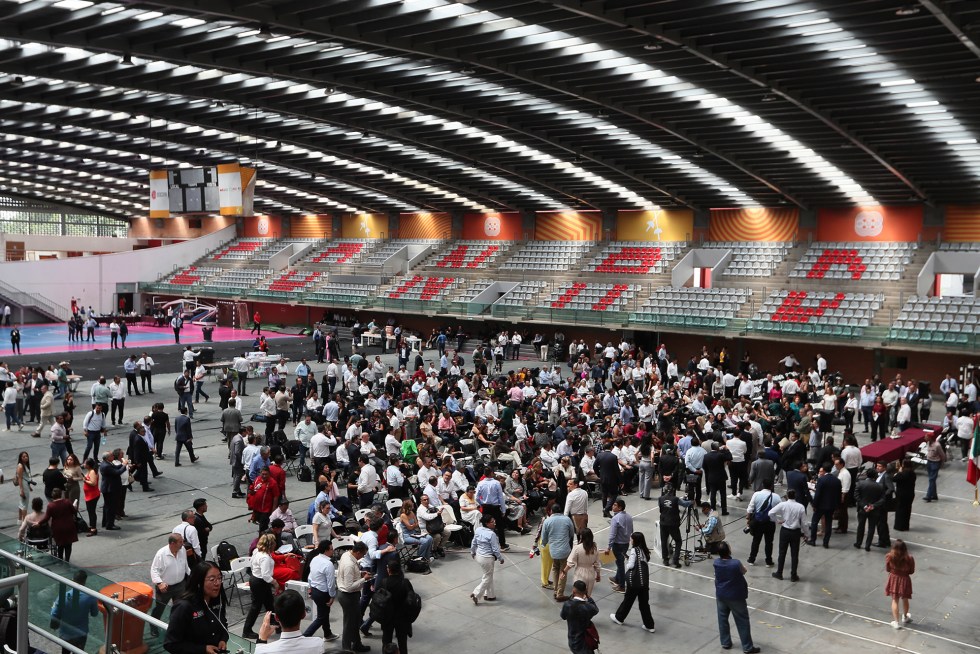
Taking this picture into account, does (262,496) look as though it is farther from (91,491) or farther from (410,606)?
(410,606)

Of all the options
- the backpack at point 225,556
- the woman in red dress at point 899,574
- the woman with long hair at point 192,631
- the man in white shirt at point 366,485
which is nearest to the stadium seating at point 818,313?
the woman in red dress at point 899,574

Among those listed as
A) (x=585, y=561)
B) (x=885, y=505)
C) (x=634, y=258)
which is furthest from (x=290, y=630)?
(x=634, y=258)

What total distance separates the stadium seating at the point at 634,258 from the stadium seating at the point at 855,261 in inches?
288

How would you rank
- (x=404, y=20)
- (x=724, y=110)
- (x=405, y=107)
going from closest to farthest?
(x=404, y=20) → (x=724, y=110) → (x=405, y=107)

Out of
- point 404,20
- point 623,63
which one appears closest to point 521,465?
point 404,20

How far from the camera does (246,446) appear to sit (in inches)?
630

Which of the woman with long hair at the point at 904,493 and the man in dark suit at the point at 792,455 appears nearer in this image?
the woman with long hair at the point at 904,493

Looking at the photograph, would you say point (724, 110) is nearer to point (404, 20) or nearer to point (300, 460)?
point (404, 20)

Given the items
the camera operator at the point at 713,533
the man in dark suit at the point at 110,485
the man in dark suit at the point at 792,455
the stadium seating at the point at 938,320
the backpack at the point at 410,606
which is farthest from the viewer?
the stadium seating at the point at 938,320

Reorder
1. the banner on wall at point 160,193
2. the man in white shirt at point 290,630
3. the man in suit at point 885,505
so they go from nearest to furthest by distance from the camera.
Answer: the man in white shirt at point 290,630
the man in suit at point 885,505
the banner on wall at point 160,193

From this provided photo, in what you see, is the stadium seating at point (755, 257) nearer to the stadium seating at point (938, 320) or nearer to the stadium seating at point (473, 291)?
the stadium seating at point (938, 320)

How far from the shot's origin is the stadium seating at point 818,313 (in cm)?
3384

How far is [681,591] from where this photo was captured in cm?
1205

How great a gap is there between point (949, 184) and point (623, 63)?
17790mm
